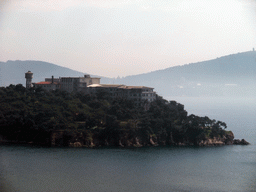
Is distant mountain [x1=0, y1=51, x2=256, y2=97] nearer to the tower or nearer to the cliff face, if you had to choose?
the tower

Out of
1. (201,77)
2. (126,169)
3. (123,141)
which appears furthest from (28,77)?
(201,77)

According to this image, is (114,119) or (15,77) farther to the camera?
(15,77)

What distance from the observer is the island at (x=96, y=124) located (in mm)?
19688

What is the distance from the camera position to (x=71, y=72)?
10219 cm

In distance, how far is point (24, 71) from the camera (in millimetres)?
81812

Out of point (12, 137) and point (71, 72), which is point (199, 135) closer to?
point (12, 137)

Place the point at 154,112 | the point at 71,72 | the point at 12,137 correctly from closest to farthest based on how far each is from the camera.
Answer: the point at 12,137 < the point at 154,112 < the point at 71,72

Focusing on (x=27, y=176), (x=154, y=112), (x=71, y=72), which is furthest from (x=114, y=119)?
(x=71, y=72)

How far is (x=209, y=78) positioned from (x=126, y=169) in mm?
113387

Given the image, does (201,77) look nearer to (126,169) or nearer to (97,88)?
(97,88)

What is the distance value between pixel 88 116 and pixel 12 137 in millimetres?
4140

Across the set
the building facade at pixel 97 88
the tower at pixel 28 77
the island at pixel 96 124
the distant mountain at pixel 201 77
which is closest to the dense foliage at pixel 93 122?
the island at pixel 96 124

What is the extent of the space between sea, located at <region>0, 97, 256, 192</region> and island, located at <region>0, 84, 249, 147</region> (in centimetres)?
97

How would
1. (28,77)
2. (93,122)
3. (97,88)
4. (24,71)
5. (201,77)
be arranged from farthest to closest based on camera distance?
1. (201,77)
2. (24,71)
3. (28,77)
4. (97,88)
5. (93,122)
